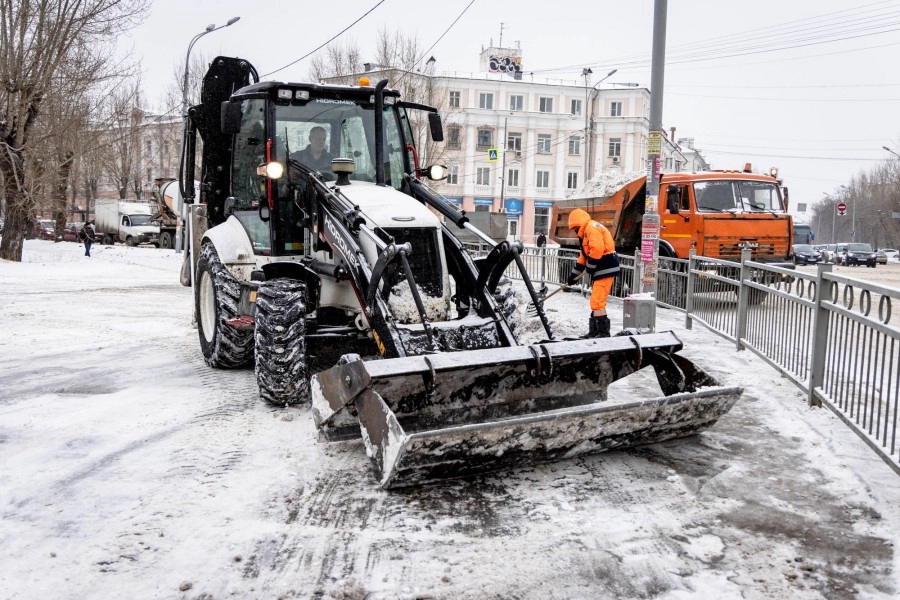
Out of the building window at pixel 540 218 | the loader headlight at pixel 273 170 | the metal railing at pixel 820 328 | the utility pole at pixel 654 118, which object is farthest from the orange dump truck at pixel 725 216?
the building window at pixel 540 218

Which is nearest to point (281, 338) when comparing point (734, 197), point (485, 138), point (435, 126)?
point (435, 126)

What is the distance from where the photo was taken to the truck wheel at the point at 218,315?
7.52 metres

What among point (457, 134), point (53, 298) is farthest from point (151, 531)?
point (457, 134)

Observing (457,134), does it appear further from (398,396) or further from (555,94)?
(398,396)

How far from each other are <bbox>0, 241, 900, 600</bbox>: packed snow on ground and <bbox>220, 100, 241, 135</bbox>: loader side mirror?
2357 millimetres

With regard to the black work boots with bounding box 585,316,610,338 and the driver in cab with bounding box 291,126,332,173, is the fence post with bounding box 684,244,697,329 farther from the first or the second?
the driver in cab with bounding box 291,126,332,173

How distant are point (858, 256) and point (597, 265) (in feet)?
125

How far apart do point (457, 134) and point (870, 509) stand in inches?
2071

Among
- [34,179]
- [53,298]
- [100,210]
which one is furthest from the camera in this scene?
[100,210]

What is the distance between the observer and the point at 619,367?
5977mm

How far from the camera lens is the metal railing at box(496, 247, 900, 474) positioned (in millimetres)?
5262

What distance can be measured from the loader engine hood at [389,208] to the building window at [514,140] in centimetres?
5758

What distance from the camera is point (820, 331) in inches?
262

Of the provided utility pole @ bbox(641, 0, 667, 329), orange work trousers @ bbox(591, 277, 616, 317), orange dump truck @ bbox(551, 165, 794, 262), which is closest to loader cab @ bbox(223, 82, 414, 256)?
orange work trousers @ bbox(591, 277, 616, 317)
